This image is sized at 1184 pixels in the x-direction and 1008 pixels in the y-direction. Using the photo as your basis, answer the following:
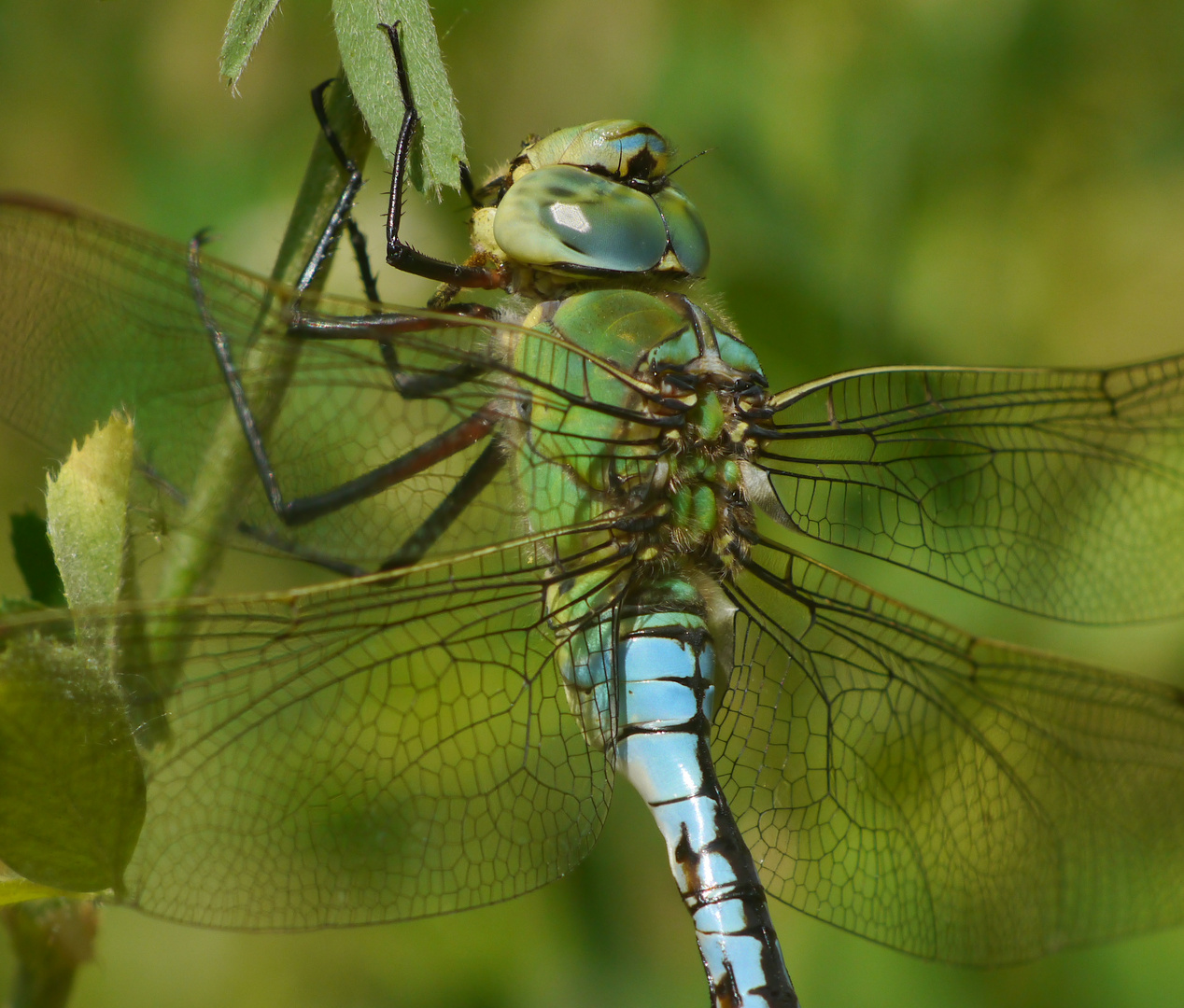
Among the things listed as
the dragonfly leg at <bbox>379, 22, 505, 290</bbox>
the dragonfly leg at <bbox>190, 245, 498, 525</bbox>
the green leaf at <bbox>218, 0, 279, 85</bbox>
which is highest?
the dragonfly leg at <bbox>379, 22, 505, 290</bbox>

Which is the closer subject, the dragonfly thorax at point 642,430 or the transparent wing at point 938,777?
the dragonfly thorax at point 642,430

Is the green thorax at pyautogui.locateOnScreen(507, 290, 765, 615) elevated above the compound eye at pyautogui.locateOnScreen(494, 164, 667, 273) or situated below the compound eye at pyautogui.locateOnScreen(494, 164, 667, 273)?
below

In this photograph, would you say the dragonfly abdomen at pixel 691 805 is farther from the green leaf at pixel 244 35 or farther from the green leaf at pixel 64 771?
the green leaf at pixel 244 35

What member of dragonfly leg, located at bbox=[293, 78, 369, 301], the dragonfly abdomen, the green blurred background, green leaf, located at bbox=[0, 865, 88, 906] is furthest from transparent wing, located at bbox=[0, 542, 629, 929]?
the green blurred background

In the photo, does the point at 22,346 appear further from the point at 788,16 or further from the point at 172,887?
the point at 788,16

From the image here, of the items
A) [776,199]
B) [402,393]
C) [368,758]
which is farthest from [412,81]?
[776,199]

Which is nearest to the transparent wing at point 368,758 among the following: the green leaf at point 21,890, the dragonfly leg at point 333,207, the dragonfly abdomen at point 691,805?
the dragonfly abdomen at point 691,805

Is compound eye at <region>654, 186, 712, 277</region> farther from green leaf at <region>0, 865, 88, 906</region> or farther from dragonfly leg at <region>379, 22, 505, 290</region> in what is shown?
green leaf at <region>0, 865, 88, 906</region>
